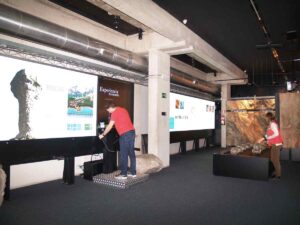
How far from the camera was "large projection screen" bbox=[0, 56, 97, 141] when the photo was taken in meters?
4.21

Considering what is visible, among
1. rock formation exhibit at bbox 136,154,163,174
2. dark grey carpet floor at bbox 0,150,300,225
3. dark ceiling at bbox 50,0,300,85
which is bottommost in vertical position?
dark grey carpet floor at bbox 0,150,300,225

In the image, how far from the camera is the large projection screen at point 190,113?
8719 mm

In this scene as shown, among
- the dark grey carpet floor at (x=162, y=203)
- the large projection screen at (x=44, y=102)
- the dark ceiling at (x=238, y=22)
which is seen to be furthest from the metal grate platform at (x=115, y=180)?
the dark ceiling at (x=238, y=22)

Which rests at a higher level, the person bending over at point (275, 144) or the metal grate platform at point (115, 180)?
the person bending over at point (275, 144)

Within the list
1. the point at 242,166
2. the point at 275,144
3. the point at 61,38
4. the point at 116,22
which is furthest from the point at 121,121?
the point at 275,144

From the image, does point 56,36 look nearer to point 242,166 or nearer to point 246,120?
point 242,166

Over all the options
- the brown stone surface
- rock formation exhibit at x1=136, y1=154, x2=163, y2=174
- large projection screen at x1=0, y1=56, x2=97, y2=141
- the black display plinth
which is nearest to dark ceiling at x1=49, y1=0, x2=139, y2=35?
large projection screen at x1=0, y1=56, x2=97, y2=141

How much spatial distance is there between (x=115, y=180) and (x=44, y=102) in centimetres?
195

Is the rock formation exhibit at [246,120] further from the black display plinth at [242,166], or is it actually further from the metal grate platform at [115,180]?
the metal grate platform at [115,180]

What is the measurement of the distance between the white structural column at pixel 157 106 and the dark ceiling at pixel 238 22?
1.24 m

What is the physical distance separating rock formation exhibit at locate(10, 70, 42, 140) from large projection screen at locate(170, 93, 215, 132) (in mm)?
4831

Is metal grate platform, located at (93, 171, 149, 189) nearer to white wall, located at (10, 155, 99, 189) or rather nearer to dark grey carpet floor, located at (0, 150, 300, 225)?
dark grey carpet floor, located at (0, 150, 300, 225)

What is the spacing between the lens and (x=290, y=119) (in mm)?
8414

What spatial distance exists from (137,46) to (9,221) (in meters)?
5.10
